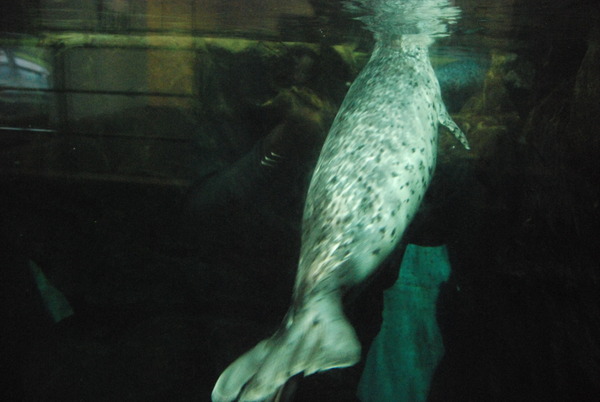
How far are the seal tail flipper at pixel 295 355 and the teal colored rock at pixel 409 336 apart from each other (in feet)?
15.4

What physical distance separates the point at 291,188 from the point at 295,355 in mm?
2715

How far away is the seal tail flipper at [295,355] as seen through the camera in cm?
188

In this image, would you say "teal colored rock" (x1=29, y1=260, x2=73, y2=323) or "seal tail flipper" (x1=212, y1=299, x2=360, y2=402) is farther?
"teal colored rock" (x1=29, y1=260, x2=73, y2=323)

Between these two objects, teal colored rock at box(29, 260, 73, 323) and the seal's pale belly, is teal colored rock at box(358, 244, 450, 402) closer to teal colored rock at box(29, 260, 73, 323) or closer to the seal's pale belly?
the seal's pale belly

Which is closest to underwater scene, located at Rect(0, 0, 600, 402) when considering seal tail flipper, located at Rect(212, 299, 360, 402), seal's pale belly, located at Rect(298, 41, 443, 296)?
seal's pale belly, located at Rect(298, 41, 443, 296)

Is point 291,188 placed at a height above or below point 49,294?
above

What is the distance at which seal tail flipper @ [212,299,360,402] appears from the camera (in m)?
1.88

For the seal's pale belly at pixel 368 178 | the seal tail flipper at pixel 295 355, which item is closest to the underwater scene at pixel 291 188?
the seal's pale belly at pixel 368 178

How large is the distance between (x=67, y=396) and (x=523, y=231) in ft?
16.6

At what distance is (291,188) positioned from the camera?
14.9 feet

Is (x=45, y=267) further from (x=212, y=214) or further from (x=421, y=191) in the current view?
(x=421, y=191)

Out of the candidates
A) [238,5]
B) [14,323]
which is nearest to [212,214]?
[238,5]

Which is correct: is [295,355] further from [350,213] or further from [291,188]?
[291,188]

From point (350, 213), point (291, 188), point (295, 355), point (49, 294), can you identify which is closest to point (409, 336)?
point (291, 188)
